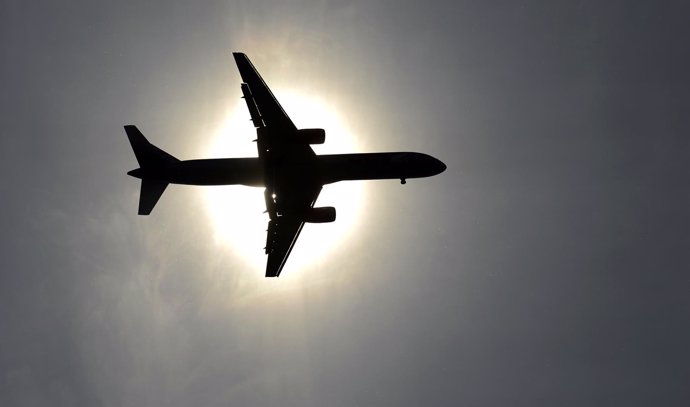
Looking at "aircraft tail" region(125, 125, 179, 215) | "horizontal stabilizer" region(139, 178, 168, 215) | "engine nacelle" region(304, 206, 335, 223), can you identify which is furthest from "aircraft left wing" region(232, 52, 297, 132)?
"horizontal stabilizer" region(139, 178, 168, 215)

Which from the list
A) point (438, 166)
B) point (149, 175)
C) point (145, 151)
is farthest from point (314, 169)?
point (145, 151)

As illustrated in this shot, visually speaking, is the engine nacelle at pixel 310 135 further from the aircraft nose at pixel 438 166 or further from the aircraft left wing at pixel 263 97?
the aircraft nose at pixel 438 166

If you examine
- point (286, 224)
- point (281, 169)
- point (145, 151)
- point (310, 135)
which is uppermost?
point (145, 151)

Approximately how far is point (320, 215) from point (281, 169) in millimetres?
6321

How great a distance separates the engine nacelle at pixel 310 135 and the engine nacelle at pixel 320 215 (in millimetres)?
8774

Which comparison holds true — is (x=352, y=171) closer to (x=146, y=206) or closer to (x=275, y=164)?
(x=275, y=164)

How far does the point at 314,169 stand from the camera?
5659cm

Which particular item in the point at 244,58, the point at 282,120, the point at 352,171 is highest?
the point at 244,58

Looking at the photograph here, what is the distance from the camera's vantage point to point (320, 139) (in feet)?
172

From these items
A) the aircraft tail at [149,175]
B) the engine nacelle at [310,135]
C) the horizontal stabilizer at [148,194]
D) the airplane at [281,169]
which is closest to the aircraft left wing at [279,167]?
the airplane at [281,169]

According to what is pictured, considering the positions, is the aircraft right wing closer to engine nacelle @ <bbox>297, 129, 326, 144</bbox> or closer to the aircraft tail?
engine nacelle @ <bbox>297, 129, 326, 144</bbox>

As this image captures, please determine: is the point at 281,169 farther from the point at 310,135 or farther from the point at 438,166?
the point at 438,166

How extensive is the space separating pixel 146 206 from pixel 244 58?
698 inches

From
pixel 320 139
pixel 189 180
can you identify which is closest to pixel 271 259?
pixel 189 180
